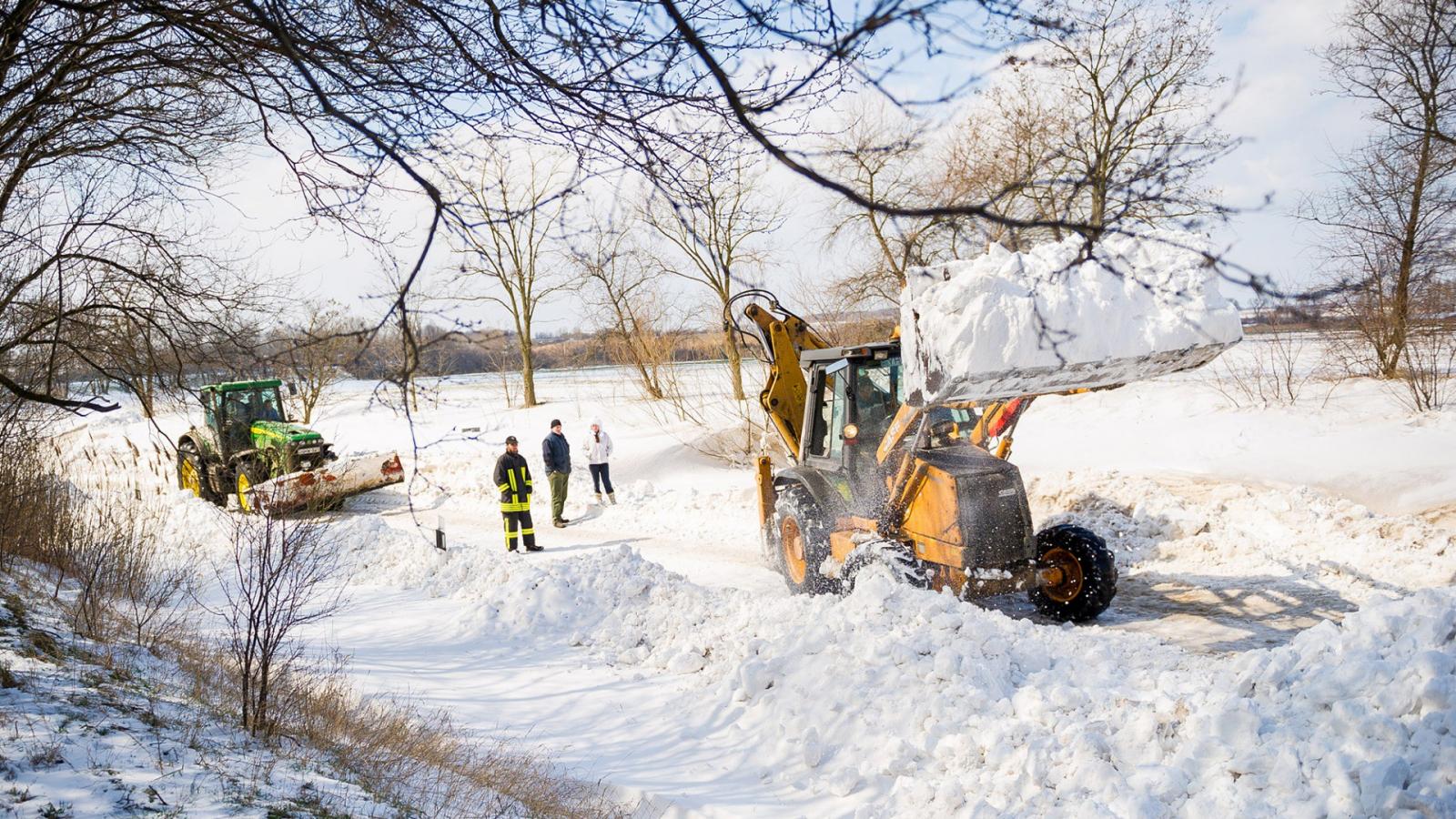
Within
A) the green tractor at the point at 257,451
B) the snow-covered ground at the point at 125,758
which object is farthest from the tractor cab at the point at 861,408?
the green tractor at the point at 257,451

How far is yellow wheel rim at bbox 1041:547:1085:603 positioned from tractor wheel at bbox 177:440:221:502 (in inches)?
571

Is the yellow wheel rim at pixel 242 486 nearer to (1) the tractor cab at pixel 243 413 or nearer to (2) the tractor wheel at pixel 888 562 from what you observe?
(1) the tractor cab at pixel 243 413

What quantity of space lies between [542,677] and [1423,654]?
5.60 meters

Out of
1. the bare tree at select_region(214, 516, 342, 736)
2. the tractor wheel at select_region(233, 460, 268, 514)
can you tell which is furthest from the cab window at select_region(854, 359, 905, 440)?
the tractor wheel at select_region(233, 460, 268, 514)

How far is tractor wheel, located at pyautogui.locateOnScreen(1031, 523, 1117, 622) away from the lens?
674cm

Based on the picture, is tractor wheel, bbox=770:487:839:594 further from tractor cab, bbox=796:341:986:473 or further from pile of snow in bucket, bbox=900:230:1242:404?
pile of snow in bucket, bbox=900:230:1242:404

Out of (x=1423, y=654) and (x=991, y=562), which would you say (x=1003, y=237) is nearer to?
(x=1423, y=654)

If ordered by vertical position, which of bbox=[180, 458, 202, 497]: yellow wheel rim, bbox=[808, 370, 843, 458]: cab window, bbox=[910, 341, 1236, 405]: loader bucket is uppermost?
bbox=[910, 341, 1236, 405]: loader bucket

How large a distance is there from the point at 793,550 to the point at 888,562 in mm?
1882

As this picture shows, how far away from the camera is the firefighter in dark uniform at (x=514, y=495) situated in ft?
37.7

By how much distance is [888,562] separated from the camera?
6465 mm

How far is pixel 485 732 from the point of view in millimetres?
5609

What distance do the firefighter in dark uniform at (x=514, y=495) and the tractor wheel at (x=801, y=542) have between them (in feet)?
14.3

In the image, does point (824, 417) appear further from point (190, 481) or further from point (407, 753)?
point (190, 481)
